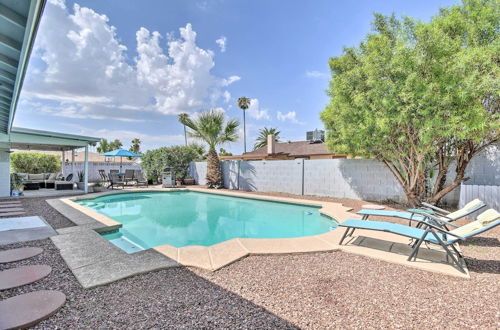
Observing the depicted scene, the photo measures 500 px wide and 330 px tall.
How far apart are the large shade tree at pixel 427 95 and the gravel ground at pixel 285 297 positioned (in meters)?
4.04

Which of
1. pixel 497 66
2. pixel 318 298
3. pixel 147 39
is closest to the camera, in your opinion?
pixel 318 298

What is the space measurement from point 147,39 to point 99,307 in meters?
13.6

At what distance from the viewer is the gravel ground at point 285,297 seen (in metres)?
2.32

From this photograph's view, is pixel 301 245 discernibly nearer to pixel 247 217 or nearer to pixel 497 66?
pixel 247 217

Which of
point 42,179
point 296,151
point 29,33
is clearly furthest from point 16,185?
point 296,151

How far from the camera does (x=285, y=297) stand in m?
2.76

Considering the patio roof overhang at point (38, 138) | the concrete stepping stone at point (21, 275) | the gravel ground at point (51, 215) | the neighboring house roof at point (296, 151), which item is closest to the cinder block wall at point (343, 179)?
the neighboring house roof at point (296, 151)

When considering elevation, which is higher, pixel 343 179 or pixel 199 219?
pixel 343 179

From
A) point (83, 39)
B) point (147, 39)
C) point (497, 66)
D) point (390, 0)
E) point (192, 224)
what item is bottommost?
point (192, 224)

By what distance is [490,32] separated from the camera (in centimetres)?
671

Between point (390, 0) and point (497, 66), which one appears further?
point (390, 0)

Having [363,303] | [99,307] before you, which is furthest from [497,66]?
[99,307]

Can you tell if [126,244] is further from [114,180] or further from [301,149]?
[301,149]

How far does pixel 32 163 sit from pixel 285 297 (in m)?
23.9
